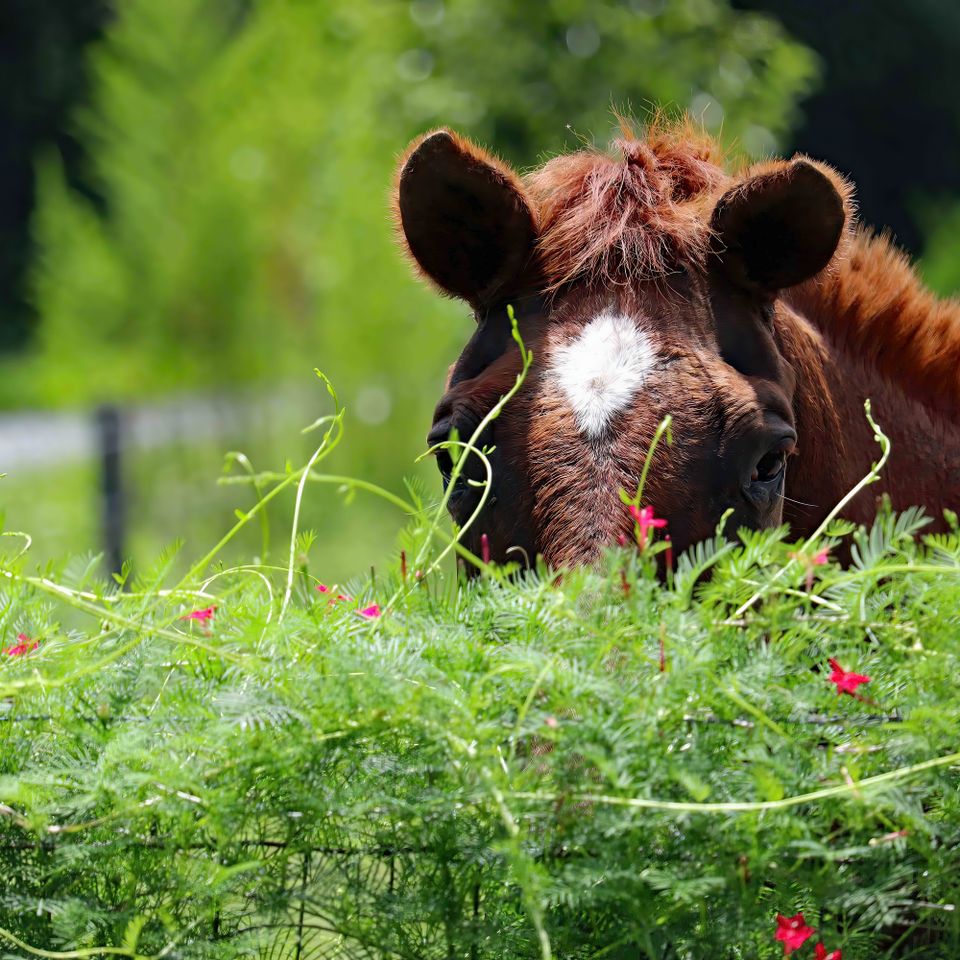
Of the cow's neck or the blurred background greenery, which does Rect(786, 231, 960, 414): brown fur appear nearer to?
the cow's neck

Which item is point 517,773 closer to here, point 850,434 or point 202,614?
point 202,614

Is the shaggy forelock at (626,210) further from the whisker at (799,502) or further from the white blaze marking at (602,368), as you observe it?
the whisker at (799,502)

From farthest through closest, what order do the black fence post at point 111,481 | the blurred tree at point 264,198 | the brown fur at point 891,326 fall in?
1. the blurred tree at point 264,198
2. the black fence post at point 111,481
3. the brown fur at point 891,326

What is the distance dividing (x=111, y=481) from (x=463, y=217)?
774 cm

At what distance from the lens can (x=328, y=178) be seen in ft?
42.5

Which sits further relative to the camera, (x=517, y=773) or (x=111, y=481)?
(x=111, y=481)

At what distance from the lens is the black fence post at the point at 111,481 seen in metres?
9.88

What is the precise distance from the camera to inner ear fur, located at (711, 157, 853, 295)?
2.70 m

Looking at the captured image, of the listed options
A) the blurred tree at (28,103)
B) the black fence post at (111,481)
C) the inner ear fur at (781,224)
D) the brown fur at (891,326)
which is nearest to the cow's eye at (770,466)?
the inner ear fur at (781,224)

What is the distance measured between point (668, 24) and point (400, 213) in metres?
6.56

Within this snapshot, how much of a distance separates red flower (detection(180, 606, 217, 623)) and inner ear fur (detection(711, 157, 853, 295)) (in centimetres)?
149

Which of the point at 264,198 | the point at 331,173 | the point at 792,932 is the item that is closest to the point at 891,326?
the point at 792,932

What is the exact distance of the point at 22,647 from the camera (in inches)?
72.6

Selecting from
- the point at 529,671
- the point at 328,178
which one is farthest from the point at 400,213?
the point at 328,178
